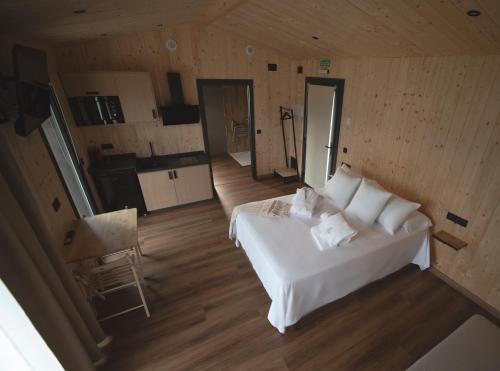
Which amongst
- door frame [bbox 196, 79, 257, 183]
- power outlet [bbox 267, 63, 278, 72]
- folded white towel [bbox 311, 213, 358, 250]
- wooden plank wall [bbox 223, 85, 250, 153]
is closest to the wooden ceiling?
door frame [bbox 196, 79, 257, 183]

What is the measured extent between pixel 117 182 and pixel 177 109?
1.56 m

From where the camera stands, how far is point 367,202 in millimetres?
2734

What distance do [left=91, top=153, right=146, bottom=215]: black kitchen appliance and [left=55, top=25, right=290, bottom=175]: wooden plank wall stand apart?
0.31 meters

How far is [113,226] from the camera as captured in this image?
2.42 meters

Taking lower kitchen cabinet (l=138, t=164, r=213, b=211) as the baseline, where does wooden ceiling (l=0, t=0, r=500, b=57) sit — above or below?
above

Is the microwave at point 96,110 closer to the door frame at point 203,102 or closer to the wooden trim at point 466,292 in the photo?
the door frame at point 203,102

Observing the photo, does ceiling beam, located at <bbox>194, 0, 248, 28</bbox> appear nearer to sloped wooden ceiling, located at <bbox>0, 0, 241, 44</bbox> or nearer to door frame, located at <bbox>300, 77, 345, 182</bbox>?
sloped wooden ceiling, located at <bbox>0, 0, 241, 44</bbox>

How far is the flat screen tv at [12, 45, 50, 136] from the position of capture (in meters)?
1.55

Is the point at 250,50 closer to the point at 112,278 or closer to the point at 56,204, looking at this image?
the point at 56,204

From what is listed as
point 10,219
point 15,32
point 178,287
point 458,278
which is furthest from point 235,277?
point 15,32

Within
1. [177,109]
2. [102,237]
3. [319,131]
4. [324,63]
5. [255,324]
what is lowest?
[255,324]

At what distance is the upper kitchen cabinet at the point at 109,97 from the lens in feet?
10.7

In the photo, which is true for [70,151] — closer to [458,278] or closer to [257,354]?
[257,354]

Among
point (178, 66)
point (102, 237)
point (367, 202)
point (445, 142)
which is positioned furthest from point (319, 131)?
point (102, 237)
